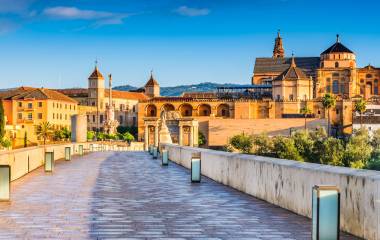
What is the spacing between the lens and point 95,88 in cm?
18500

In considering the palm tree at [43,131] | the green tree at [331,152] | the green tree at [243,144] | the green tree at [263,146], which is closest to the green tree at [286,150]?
the green tree at [331,152]

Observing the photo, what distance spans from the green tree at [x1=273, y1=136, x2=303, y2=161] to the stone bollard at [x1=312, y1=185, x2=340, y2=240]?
8274 cm

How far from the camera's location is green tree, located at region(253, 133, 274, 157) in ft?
340

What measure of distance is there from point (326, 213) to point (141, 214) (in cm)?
396

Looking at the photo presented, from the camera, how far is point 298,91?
467 ft

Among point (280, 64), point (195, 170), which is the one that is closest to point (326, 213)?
point (195, 170)

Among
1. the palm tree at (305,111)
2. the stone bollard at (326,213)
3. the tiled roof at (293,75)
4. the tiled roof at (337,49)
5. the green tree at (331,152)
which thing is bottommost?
the green tree at (331,152)

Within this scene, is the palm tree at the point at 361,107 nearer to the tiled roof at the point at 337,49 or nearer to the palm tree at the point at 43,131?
the tiled roof at the point at 337,49

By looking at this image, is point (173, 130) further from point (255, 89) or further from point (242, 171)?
point (242, 171)

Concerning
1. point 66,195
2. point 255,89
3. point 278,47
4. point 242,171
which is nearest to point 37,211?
point 66,195

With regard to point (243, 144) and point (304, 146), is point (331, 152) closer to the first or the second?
point (304, 146)

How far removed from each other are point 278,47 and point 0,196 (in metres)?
184

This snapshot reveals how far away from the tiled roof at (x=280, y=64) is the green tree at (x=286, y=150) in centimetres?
6335

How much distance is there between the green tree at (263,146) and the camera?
10362cm
